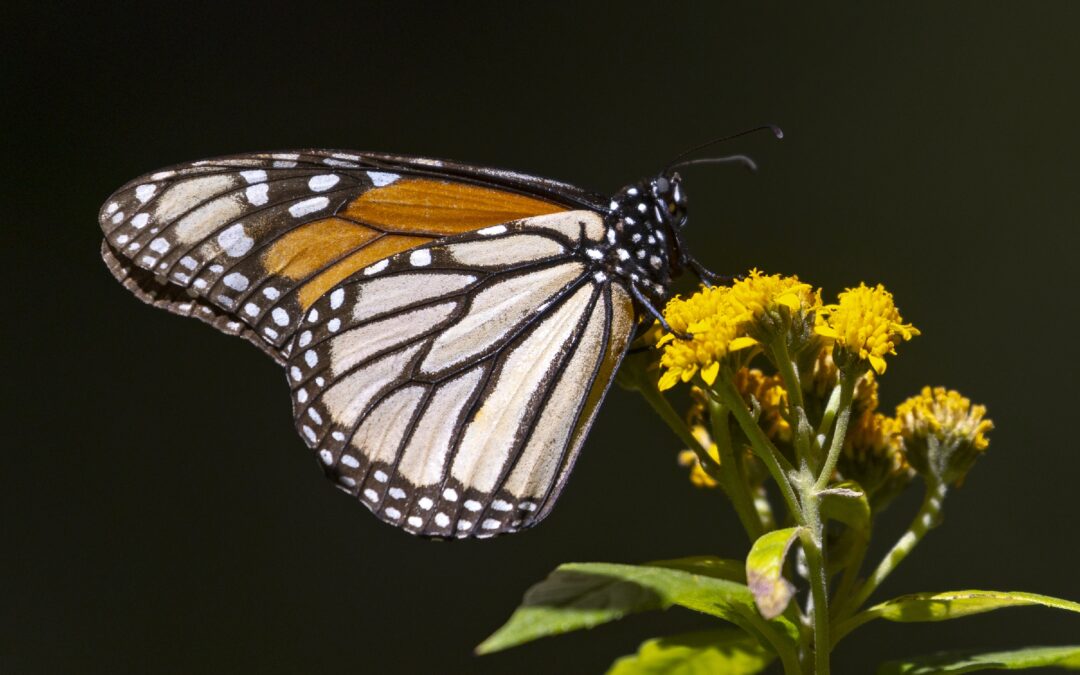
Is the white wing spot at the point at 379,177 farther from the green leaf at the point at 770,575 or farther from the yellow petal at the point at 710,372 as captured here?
the green leaf at the point at 770,575

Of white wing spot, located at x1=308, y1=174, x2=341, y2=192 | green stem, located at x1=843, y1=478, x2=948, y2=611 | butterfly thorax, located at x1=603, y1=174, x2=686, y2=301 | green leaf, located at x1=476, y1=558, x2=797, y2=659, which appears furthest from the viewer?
white wing spot, located at x1=308, y1=174, x2=341, y2=192

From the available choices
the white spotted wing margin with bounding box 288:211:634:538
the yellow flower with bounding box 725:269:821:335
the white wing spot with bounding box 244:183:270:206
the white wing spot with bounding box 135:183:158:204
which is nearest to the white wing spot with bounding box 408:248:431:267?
the white spotted wing margin with bounding box 288:211:634:538

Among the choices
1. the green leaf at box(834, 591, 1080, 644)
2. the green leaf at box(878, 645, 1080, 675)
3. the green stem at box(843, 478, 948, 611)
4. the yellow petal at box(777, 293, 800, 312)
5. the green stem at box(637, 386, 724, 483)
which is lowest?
the green leaf at box(878, 645, 1080, 675)

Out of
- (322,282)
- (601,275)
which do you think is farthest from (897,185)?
(322,282)

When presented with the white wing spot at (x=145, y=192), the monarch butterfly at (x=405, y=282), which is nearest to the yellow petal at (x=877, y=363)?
the monarch butterfly at (x=405, y=282)

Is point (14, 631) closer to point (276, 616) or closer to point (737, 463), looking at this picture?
point (276, 616)

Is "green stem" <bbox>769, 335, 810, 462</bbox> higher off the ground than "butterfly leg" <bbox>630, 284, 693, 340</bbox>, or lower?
lower

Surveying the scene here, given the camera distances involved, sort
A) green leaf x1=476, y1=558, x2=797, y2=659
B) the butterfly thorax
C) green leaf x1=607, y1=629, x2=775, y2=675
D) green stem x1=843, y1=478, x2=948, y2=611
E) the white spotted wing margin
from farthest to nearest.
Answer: the butterfly thorax → the white spotted wing margin → green stem x1=843, y1=478, x2=948, y2=611 → green leaf x1=607, y1=629, x2=775, y2=675 → green leaf x1=476, y1=558, x2=797, y2=659

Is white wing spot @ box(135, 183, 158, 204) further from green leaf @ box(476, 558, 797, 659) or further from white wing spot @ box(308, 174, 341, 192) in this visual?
green leaf @ box(476, 558, 797, 659)

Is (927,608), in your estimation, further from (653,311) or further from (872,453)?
(653,311)
